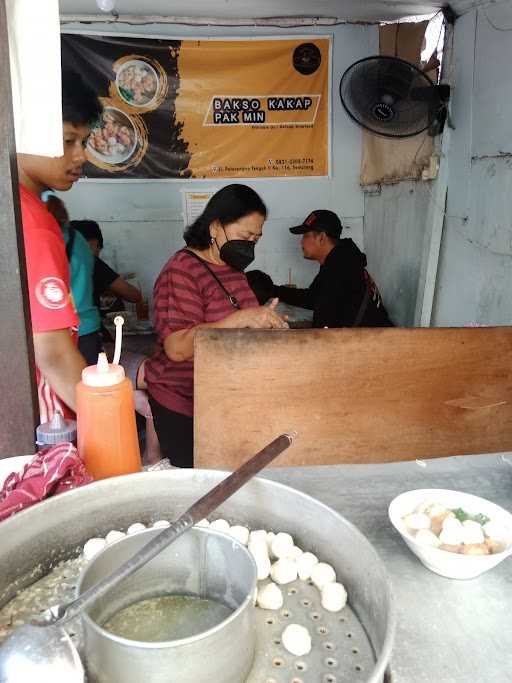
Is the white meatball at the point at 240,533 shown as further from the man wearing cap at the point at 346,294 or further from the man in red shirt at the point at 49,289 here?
the man wearing cap at the point at 346,294

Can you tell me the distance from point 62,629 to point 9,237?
32.8 inches

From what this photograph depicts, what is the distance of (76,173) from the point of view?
198cm

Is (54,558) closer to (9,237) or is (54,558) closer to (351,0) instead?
(9,237)

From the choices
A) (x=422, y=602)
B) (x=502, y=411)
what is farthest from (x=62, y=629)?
(x=502, y=411)

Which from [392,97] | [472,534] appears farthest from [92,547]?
[392,97]

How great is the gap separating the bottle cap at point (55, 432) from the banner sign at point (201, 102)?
13.3ft

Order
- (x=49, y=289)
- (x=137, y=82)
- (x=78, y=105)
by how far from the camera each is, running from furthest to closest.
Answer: (x=137, y=82), (x=78, y=105), (x=49, y=289)

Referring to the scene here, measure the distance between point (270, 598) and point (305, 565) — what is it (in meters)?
0.09

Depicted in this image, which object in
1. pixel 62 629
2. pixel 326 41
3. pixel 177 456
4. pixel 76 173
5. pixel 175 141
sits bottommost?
pixel 177 456

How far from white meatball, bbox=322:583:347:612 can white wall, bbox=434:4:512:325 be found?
116 inches

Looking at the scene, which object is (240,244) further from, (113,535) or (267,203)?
(267,203)

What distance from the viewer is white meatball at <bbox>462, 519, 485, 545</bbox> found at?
0.99m

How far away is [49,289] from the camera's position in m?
1.64

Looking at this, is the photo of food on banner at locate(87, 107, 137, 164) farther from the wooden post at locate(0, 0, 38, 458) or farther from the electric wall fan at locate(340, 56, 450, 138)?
the wooden post at locate(0, 0, 38, 458)
